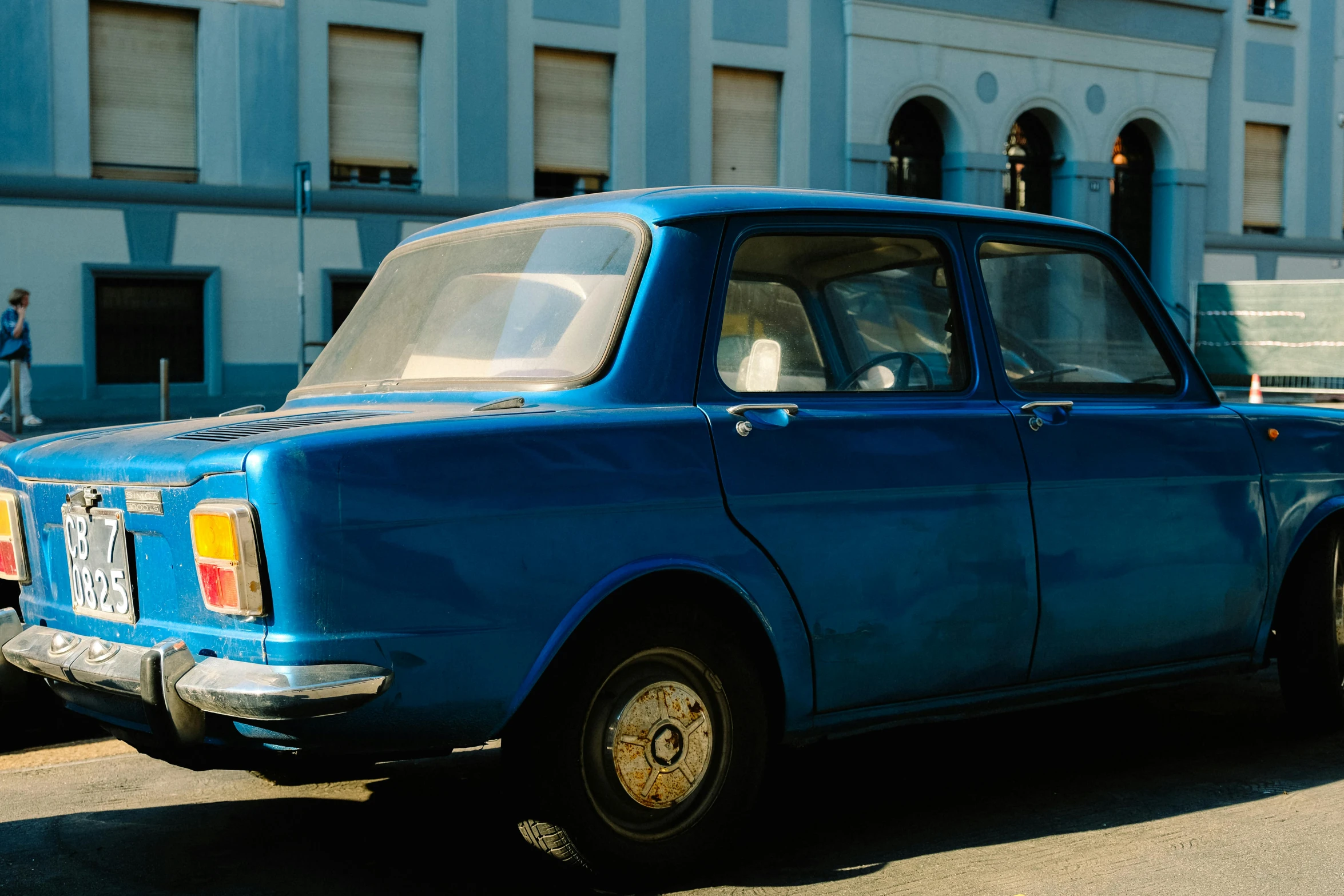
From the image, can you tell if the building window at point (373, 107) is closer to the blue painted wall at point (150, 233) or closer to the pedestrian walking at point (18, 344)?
the blue painted wall at point (150, 233)

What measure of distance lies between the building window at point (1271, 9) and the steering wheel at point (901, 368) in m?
28.2

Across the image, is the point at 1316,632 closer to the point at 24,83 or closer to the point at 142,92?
the point at 24,83

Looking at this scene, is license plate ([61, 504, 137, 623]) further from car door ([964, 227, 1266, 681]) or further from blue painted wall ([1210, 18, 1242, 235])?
blue painted wall ([1210, 18, 1242, 235])

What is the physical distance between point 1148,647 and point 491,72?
57.6 feet

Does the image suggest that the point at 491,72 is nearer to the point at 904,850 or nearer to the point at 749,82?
the point at 749,82

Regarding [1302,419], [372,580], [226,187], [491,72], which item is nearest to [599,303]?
[372,580]

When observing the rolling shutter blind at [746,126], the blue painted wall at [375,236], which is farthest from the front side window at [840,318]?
the rolling shutter blind at [746,126]

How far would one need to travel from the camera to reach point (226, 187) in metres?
18.8

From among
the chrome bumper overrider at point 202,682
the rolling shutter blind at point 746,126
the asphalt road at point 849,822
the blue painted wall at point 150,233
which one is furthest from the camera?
the rolling shutter blind at point 746,126

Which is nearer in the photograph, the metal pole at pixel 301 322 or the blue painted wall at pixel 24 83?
the blue painted wall at pixel 24 83

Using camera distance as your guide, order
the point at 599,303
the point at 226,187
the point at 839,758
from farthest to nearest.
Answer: the point at 226,187
the point at 839,758
the point at 599,303

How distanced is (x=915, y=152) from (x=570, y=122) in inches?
276

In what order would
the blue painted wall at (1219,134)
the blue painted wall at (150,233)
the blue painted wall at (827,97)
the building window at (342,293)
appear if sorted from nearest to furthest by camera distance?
1. the blue painted wall at (150,233)
2. the building window at (342,293)
3. the blue painted wall at (827,97)
4. the blue painted wall at (1219,134)

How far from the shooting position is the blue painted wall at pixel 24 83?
57.1 feet
